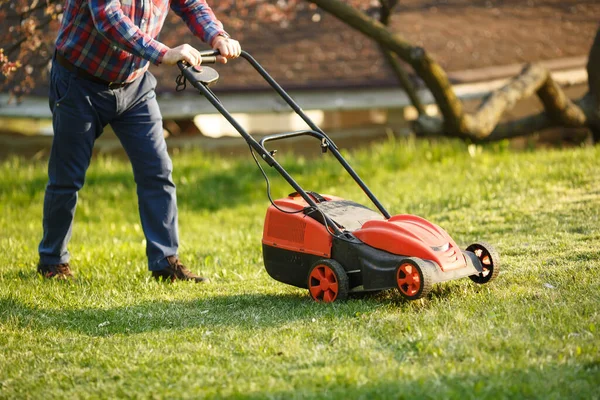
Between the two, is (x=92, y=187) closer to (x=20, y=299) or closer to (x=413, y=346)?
(x=20, y=299)

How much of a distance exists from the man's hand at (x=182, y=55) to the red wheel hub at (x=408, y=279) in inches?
55.5

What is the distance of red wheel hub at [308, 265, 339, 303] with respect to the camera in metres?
4.12

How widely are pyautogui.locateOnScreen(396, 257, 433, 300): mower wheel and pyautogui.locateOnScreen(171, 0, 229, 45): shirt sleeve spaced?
5.51ft

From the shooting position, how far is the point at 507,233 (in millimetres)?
5555

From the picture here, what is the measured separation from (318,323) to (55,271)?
1.90 metres

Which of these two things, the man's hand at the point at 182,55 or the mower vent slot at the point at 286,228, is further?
the mower vent slot at the point at 286,228

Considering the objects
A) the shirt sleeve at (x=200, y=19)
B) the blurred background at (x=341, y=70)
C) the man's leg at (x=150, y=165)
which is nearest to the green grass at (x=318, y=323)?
the man's leg at (x=150, y=165)

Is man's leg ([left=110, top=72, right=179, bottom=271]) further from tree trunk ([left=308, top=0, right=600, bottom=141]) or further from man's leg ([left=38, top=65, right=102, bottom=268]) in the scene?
tree trunk ([left=308, top=0, right=600, bottom=141])

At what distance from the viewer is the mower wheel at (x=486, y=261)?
13.9 feet

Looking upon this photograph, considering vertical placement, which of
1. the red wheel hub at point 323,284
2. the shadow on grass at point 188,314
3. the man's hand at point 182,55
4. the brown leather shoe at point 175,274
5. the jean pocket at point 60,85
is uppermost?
the man's hand at point 182,55

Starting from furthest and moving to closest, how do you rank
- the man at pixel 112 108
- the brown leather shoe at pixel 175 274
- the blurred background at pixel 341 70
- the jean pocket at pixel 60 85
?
the blurred background at pixel 341 70
the brown leather shoe at pixel 175 274
the jean pocket at pixel 60 85
the man at pixel 112 108

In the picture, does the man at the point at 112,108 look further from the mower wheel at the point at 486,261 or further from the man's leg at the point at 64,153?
the mower wheel at the point at 486,261

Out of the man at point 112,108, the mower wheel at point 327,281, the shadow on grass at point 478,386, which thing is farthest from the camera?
the man at point 112,108

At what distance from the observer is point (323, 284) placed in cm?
417
